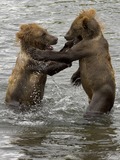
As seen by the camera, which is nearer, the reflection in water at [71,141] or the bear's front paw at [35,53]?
the reflection in water at [71,141]

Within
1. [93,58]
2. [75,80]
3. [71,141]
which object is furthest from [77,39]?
[71,141]

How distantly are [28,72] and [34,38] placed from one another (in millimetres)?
624

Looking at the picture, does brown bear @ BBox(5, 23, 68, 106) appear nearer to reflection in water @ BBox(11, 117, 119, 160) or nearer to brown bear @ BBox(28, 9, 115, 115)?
brown bear @ BBox(28, 9, 115, 115)

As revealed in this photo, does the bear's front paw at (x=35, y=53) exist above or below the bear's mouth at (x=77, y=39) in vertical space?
below

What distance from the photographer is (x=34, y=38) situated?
494 inches

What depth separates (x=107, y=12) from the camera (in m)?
20.6

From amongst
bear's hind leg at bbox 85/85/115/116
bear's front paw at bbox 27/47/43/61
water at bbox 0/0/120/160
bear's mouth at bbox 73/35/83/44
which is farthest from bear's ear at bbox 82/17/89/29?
water at bbox 0/0/120/160

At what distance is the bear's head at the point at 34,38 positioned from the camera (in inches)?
493

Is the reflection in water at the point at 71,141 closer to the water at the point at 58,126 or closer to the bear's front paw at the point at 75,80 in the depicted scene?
the water at the point at 58,126

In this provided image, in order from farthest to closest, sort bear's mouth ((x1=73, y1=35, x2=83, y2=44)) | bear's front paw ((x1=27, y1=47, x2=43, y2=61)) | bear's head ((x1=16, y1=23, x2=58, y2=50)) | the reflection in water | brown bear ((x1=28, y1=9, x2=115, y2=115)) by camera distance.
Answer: bear's head ((x1=16, y1=23, x2=58, y2=50)) → bear's mouth ((x1=73, y1=35, x2=83, y2=44)) → bear's front paw ((x1=27, y1=47, x2=43, y2=61)) → brown bear ((x1=28, y1=9, x2=115, y2=115)) → the reflection in water

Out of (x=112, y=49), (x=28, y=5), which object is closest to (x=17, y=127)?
(x=112, y=49)

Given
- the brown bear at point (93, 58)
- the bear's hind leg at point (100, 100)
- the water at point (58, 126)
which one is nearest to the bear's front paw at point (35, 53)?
the brown bear at point (93, 58)

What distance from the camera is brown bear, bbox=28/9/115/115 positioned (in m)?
11.8

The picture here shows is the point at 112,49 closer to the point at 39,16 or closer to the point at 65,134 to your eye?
the point at 39,16
